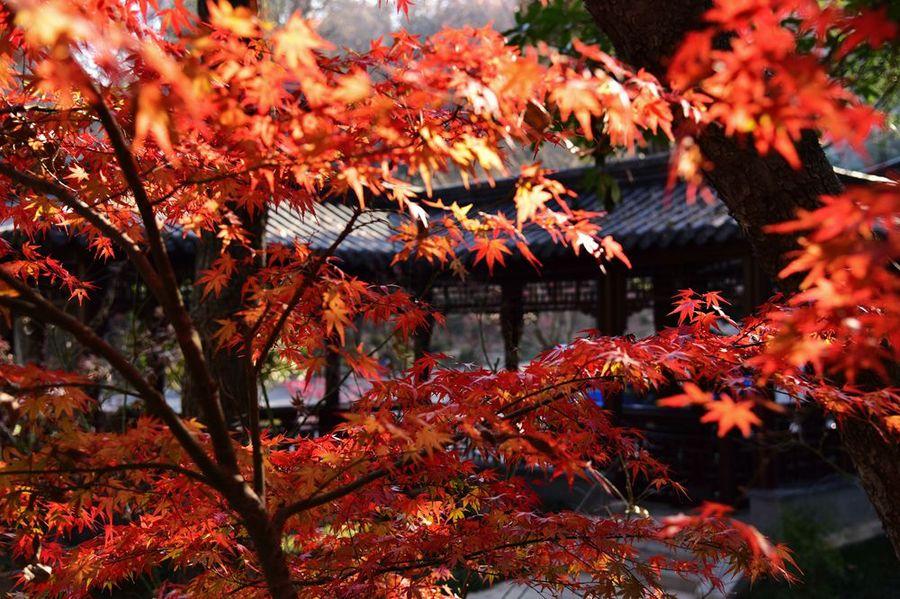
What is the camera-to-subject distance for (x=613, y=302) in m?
8.55

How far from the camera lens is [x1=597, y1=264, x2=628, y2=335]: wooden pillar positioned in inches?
335

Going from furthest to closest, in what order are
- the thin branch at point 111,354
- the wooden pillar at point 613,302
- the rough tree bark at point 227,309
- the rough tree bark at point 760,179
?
the wooden pillar at point 613,302, the rough tree bark at point 227,309, the rough tree bark at point 760,179, the thin branch at point 111,354

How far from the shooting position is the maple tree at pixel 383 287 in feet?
4.88

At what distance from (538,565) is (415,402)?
2.45ft

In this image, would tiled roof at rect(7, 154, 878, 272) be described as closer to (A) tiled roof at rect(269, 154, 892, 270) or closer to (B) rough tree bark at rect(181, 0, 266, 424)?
(A) tiled roof at rect(269, 154, 892, 270)

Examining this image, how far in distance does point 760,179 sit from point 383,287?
1.54 meters

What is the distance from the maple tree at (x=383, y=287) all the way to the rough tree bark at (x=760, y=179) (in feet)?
0.65

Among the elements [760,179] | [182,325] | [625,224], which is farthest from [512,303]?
[182,325]

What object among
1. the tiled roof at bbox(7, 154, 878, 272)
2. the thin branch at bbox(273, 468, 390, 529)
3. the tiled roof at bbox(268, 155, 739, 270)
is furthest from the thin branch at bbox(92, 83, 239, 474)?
the tiled roof at bbox(268, 155, 739, 270)

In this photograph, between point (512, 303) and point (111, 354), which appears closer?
point (111, 354)

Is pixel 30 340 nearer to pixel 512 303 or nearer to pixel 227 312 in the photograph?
pixel 512 303

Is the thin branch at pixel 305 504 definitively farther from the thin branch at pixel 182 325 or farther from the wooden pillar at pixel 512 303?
the wooden pillar at pixel 512 303

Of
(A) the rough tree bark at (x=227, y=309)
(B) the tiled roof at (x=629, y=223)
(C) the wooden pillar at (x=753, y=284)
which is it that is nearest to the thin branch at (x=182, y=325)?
(A) the rough tree bark at (x=227, y=309)

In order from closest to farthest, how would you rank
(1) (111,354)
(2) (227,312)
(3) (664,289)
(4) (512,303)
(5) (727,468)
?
1. (1) (111,354)
2. (2) (227,312)
3. (5) (727,468)
4. (3) (664,289)
5. (4) (512,303)
